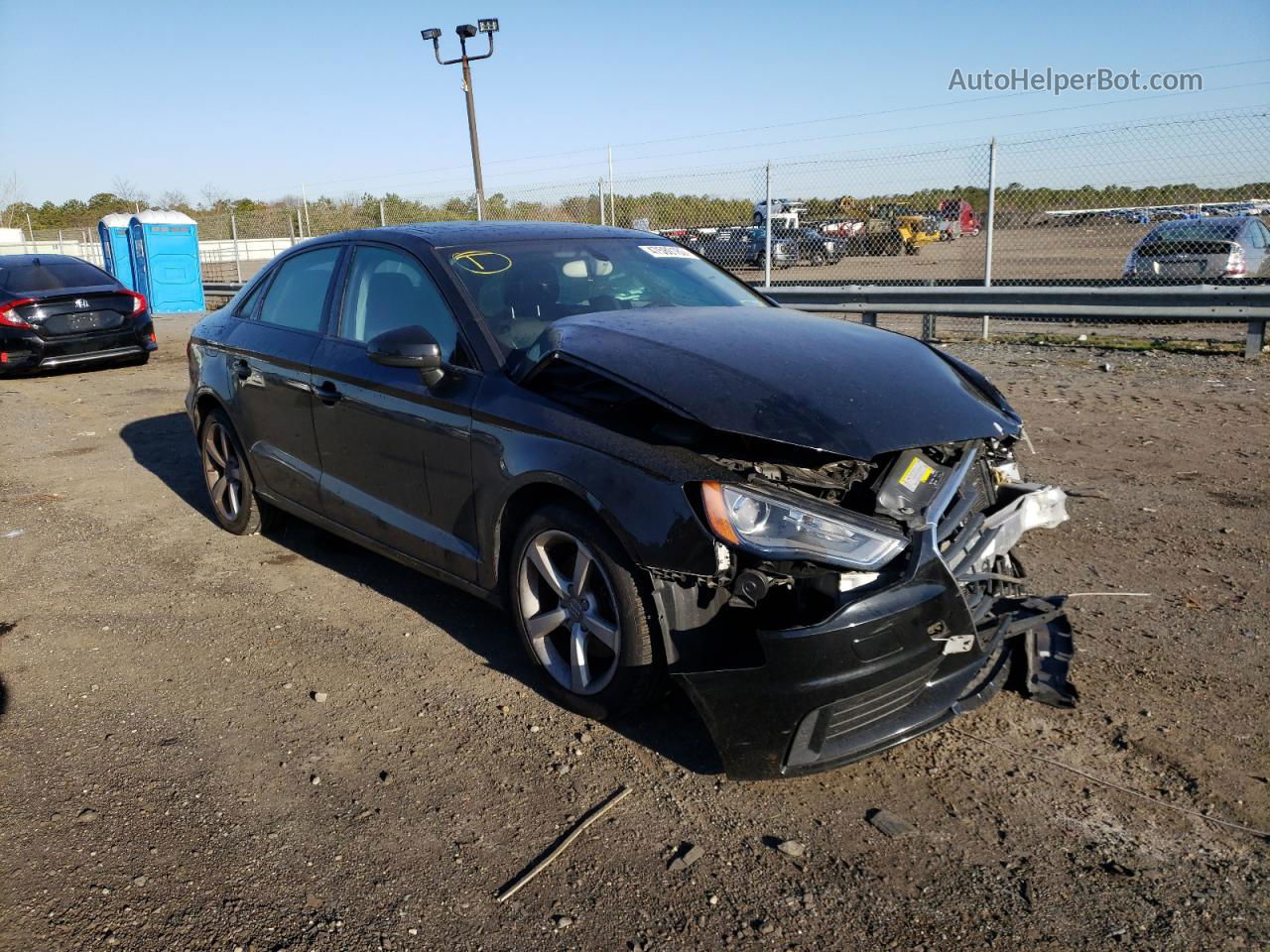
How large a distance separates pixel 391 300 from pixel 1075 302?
831cm

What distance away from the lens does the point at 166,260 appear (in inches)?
758

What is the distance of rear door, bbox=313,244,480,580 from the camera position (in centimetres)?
378

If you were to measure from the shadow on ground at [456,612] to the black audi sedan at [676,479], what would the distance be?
7.5 inches

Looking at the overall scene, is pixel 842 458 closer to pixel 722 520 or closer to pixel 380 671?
pixel 722 520

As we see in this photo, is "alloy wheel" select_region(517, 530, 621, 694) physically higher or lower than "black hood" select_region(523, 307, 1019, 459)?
lower

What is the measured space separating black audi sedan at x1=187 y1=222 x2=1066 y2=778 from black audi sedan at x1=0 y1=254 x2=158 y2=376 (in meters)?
8.62

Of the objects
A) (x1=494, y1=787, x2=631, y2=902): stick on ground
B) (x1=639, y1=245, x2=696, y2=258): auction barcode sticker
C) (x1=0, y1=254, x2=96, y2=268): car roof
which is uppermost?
(x1=0, y1=254, x2=96, y2=268): car roof

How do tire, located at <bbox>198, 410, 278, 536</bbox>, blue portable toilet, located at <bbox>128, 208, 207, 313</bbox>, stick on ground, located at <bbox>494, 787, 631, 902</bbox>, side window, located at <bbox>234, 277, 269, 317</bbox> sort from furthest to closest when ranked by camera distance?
blue portable toilet, located at <bbox>128, 208, 207, 313</bbox>
tire, located at <bbox>198, 410, 278, 536</bbox>
side window, located at <bbox>234, 277, 269, 317</bbox>
stick on ground, located at <bbox>494, 787, 631, 902</bbox>

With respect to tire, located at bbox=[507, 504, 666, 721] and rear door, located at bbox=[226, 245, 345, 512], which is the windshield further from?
rear door, located at bbox=[226, 245, 345, 512]

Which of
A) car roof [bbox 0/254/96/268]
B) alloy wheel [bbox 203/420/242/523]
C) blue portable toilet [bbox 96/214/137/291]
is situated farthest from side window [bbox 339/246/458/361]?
blue portable toilet [bbox 96/214/137/291]

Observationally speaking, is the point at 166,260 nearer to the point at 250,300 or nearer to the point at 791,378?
A: the point at 250,300

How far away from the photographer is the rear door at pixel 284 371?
15.3 feet

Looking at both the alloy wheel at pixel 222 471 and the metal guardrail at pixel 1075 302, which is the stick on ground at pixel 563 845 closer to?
the alloy wheel at pixel 222 471

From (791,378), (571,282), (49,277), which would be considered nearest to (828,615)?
(791,378)
